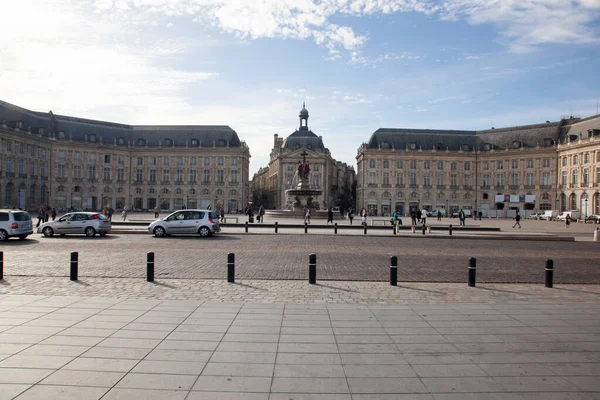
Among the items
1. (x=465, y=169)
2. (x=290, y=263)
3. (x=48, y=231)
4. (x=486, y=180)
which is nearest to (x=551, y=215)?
(x=486, y=180)

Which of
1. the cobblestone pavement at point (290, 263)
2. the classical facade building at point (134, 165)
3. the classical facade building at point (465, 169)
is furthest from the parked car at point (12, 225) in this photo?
the classical facade building at point (465, 169)

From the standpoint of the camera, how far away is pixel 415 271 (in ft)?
47.0

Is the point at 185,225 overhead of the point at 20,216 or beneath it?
beneath

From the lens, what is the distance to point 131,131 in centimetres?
10212

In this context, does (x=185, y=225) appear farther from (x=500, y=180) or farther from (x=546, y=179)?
(x=500, y=180)

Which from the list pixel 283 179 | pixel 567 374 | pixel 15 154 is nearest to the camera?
pixel 567 374

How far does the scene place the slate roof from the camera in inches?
3583

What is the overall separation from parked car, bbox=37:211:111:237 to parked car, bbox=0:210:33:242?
2.58 meters

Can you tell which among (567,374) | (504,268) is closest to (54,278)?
(567,374)

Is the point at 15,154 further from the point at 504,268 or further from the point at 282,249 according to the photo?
the point at 504,268

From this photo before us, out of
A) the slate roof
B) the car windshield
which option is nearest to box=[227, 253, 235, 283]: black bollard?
the car windshield

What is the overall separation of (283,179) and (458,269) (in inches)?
3987

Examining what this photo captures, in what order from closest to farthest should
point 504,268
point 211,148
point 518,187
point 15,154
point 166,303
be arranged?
point 166,303
point 504,268
point 15,154
point 518,187
point 211,148

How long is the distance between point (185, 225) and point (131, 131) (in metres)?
81.8
